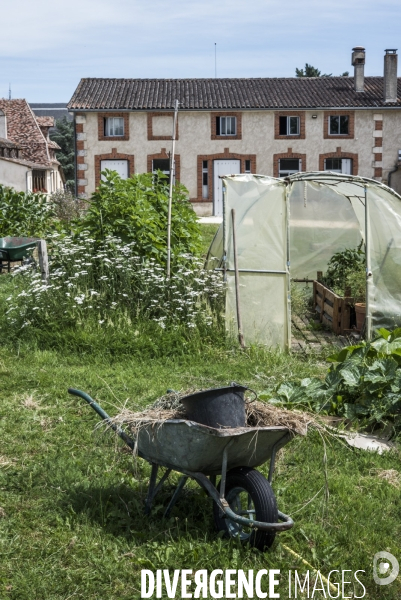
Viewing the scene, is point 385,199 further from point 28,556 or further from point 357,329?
point 28,556

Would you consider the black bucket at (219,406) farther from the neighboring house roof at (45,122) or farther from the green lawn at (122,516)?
the neighboring house roof at (45,122)

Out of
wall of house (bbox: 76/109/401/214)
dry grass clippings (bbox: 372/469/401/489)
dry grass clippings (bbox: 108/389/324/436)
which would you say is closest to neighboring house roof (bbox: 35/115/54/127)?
wall of house (bbox: 76/109/401/214)

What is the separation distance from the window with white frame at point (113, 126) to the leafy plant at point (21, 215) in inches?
696

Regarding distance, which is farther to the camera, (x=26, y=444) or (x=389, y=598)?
(x=26, y=444)

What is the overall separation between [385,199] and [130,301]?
13.0 feet

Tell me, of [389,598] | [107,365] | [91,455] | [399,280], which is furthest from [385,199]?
[389,598]

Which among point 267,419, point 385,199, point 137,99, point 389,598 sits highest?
point 137,99

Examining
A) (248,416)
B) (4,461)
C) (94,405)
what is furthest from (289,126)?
(248,416)

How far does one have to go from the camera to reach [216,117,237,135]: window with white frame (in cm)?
3950

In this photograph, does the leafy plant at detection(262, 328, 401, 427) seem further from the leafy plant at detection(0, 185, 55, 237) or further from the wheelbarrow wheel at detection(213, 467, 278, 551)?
the leafy plant at detection(0, 185, 55, 237)

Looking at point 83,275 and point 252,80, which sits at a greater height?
point 252,80

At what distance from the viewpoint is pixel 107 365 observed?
30.5ft

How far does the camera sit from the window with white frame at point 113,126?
39438mm

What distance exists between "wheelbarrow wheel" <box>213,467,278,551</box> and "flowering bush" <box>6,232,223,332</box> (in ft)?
16.9
